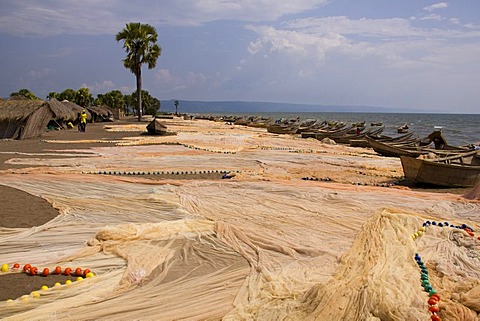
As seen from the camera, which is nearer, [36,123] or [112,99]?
[36,123]

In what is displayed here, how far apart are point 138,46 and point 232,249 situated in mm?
36528

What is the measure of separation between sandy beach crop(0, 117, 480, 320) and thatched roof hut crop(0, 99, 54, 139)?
41.4 feet

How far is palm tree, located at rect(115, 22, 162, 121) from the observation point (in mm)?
38406

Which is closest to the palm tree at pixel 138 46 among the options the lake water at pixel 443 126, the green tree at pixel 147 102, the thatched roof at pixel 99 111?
the thatched roof at pixel 99 111

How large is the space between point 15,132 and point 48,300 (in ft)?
63.9

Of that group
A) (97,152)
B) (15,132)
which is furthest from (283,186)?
(15,132)

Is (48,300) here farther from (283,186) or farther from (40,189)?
(283,186)

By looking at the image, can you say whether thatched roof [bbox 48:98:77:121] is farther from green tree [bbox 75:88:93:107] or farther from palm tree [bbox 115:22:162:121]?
green tree [bbox 75:88:93:107]

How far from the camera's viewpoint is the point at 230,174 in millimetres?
10828

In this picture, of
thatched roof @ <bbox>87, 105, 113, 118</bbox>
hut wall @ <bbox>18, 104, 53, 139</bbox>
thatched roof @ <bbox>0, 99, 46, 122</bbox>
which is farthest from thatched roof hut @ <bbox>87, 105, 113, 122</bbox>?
thatched roof @ <bbox>0, 99, 46, 122</bbox>

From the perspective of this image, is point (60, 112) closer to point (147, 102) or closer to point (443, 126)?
point (147, 102)

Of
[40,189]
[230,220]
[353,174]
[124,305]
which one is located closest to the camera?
[124,305]

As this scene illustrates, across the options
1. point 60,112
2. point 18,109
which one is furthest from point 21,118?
point 60,112

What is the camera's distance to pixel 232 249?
207 inches
